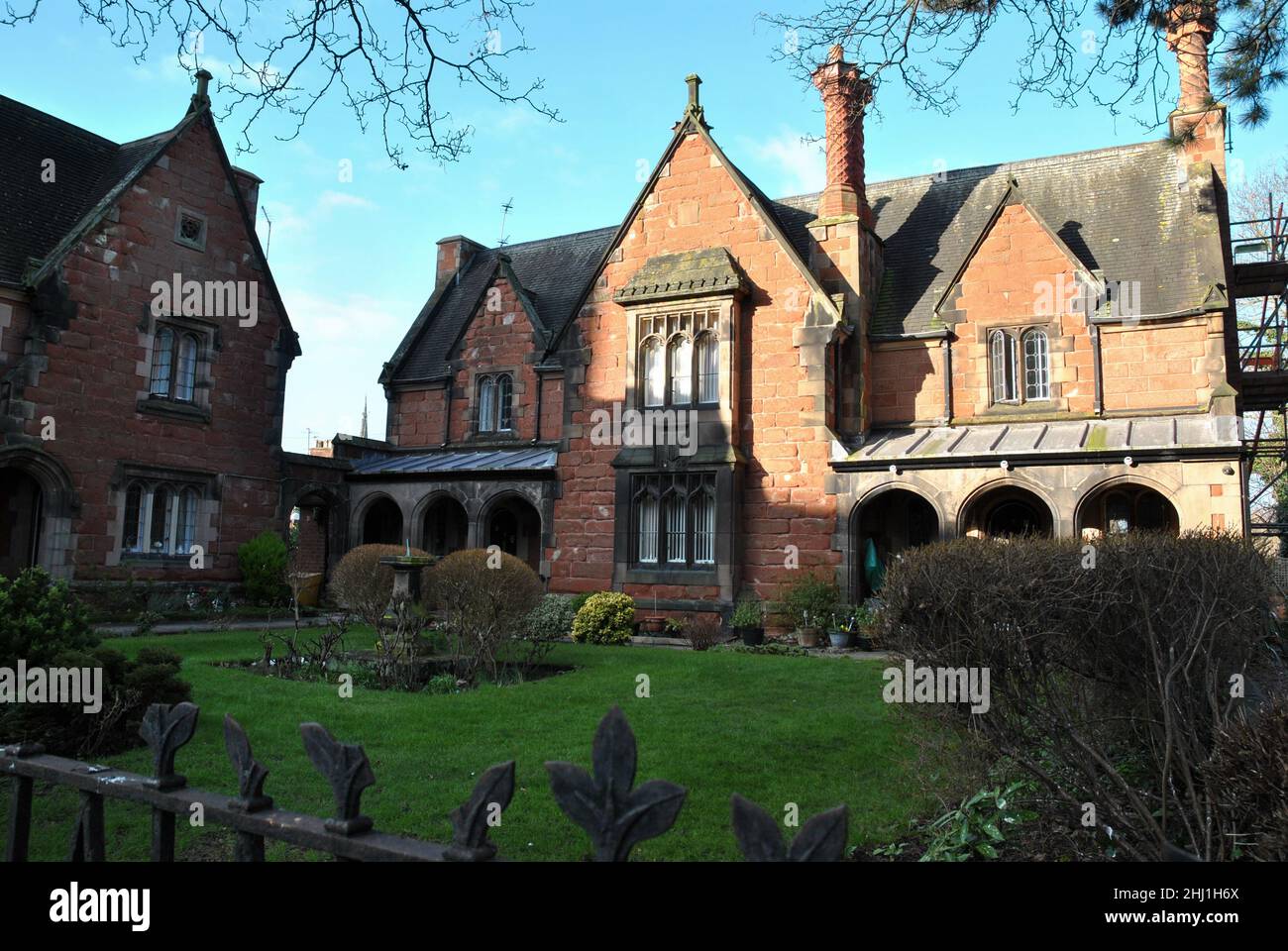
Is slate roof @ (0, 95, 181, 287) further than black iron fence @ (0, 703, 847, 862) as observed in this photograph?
Yes

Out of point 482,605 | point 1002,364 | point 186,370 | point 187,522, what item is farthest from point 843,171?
point 187,522

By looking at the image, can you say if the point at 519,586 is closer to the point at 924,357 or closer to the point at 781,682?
the point at 781,682

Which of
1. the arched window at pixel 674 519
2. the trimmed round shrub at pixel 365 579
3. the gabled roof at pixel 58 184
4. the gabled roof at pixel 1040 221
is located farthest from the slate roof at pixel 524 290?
the trimmed round shrub at pixel 365 579

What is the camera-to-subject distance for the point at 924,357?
1967 centimetres

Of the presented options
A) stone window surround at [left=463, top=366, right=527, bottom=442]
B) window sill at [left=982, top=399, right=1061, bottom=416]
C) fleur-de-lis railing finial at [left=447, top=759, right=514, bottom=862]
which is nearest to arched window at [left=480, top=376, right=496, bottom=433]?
stone window surround at [left=463, top=366, right=527, bottom=442]

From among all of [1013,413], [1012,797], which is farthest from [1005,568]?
[1013,413]

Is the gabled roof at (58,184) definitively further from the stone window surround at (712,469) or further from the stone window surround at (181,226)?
the stone window surround at (712,469)

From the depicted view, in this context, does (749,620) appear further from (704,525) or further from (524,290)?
(524,290)

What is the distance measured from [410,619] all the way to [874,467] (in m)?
9.92

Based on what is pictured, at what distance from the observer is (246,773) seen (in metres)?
2.80

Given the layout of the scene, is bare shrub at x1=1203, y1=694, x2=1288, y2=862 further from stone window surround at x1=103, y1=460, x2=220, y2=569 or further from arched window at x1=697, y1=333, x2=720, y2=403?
stone window surround at x1=103, y1=460, x2=220, y2=569

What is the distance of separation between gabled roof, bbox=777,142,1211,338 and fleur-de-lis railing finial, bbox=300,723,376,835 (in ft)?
61.5

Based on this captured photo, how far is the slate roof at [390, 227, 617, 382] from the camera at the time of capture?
1063 inches
